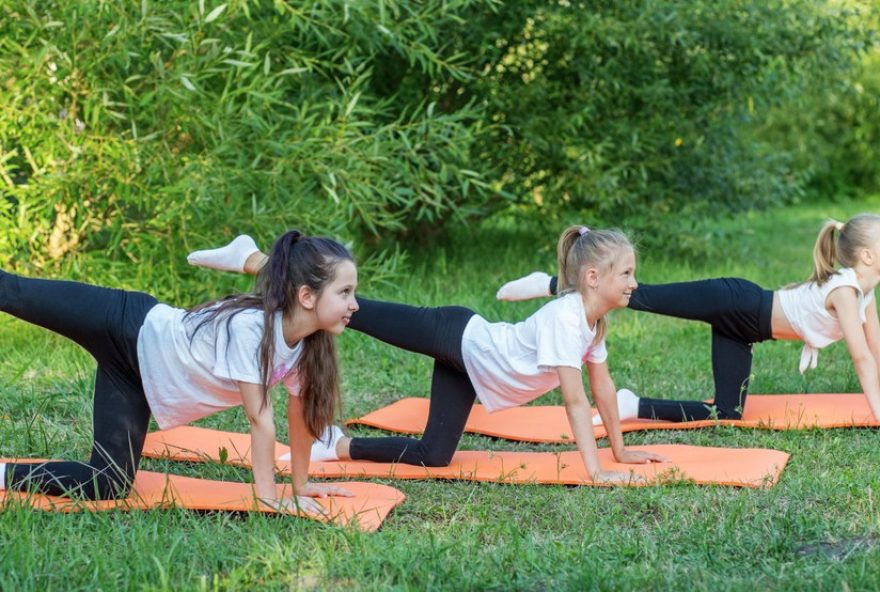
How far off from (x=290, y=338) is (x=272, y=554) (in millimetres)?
789

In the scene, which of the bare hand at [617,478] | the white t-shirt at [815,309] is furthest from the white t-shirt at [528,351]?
the white t-shirt at [815,309]

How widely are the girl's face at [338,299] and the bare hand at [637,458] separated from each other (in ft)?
4.27

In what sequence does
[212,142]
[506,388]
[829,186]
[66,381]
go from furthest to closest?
[829,186] < [212,142] < [66,381] < [506,388]

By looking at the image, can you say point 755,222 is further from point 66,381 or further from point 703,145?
point 66,381

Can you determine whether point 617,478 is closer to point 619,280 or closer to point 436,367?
point 619,280

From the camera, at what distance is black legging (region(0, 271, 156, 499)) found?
364 centimetres

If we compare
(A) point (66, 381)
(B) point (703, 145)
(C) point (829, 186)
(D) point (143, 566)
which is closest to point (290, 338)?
(D) point (143, 566)

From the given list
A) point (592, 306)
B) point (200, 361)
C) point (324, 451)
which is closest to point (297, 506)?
point (200, 361)

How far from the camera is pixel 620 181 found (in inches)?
332

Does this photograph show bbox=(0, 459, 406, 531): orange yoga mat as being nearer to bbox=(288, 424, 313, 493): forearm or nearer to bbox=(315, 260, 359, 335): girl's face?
bbox=(288, 424, 313, 493): forearm

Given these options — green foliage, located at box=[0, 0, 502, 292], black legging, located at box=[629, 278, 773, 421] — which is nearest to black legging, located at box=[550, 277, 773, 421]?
black legging, located at box=[629, 278, 773, 421]

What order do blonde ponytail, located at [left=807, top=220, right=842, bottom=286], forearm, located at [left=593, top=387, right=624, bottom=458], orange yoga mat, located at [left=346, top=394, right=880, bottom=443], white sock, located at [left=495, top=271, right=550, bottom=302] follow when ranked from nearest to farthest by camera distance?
forearm, located at [left=593, top=387, right=624, bottom=458], white sock, located at [left=495, top=271, right=550, bottom=302], orange yoga mat, located at [left=346, top=394, right=880, bottom=443], blonde ponytail, located at [left=807, top=220, right=842, bottom=286]

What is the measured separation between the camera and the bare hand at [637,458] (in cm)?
429

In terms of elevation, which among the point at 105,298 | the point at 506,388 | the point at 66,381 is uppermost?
the point at 105,298
